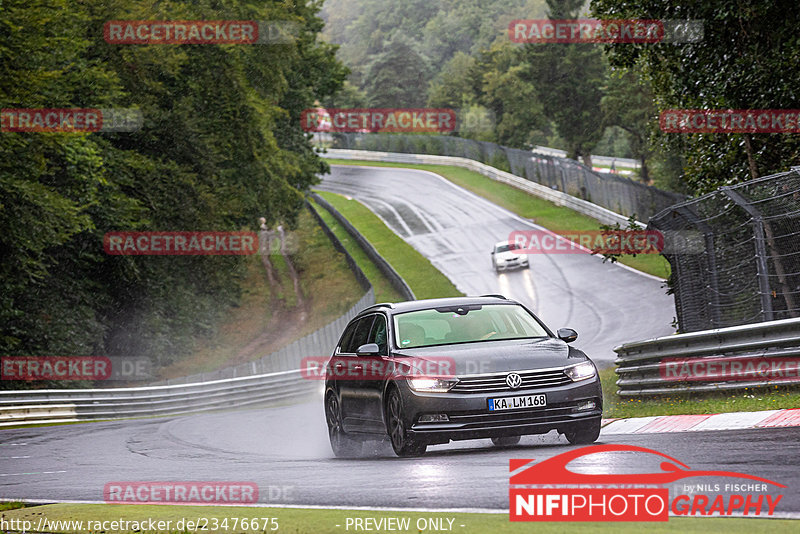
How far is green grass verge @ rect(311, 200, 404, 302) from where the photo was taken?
162 feet

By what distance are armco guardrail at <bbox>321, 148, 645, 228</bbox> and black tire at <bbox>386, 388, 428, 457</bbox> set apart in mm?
29849

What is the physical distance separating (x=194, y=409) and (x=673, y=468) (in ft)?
84.5

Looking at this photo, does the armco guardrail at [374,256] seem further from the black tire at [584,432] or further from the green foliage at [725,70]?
the black tire at [584,432]

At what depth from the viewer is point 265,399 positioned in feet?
107

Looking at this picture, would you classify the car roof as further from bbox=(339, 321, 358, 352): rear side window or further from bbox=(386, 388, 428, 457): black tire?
bbox=(386, 388, 428, 457): black tire

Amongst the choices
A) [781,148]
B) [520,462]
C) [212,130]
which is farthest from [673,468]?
[212,130]

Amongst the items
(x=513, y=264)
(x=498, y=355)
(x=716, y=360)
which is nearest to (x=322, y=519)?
(x=498, y=355)

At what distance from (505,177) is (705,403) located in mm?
61126

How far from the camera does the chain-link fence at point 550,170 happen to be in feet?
173

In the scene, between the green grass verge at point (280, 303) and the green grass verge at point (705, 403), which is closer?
the green grass verge at point (705, 403)

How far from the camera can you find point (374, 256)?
183 ft

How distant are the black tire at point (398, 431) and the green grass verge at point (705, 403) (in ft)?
12.2

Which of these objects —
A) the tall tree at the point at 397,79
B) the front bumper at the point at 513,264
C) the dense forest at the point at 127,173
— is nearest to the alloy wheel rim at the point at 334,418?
the dense forest at the point at 127,173

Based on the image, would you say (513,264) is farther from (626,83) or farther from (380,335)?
(380,335)
